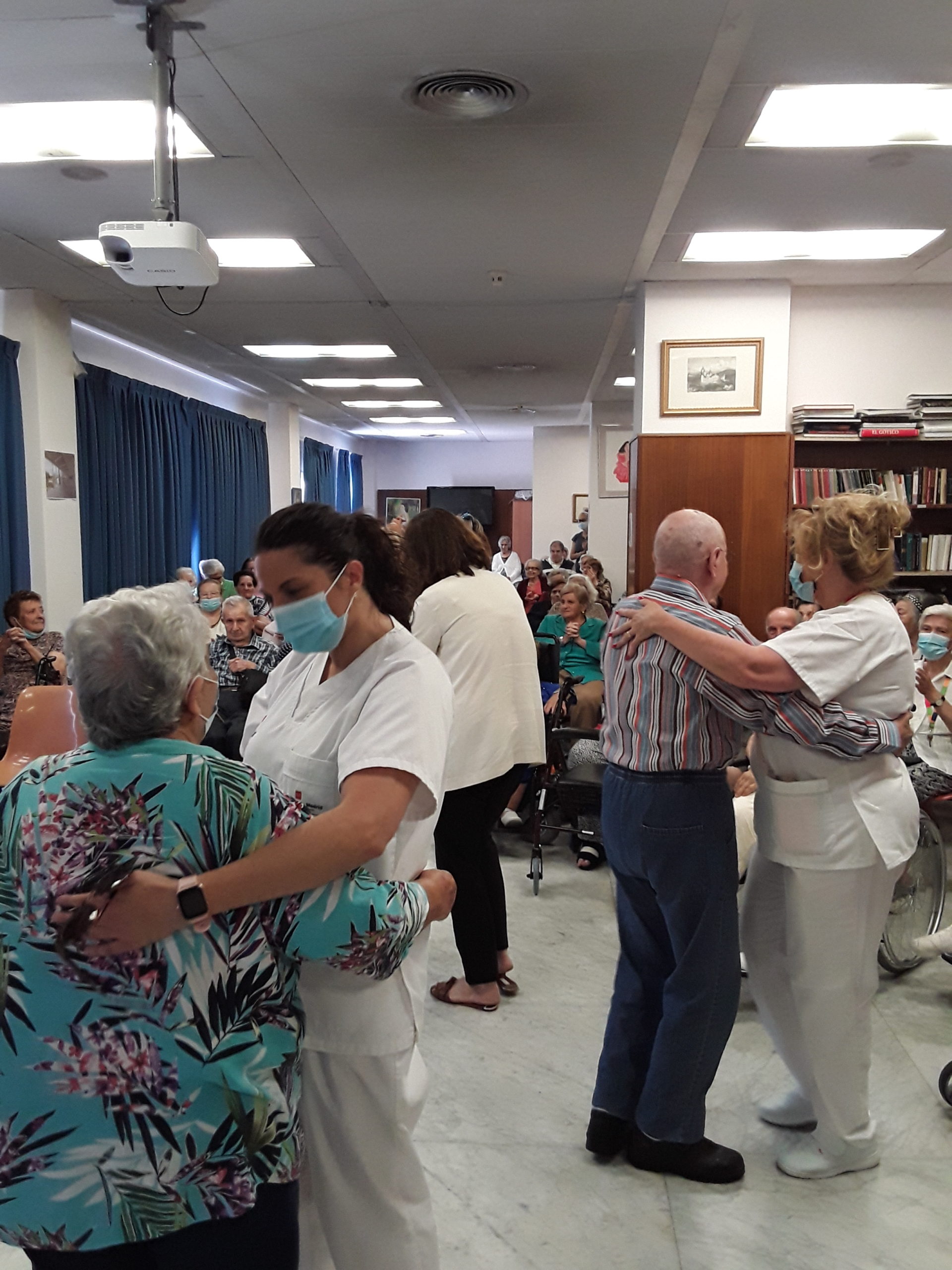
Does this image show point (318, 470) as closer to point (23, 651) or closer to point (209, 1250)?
point (23, 651)

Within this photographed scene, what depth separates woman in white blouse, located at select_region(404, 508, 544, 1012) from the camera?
278 centimetres

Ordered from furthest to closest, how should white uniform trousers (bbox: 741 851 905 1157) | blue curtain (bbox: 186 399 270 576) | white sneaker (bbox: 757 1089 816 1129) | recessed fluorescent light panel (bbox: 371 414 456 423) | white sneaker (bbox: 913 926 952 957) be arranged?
recessed fluorescent light panel (bbox: 371 414 456 423) < blue curtain (bbox: 186 399 270 576) < white sneaker (bbox: 913 926 952 957) < white sneaker (bbox: 757 1089 816 1129) < white uniform trousers (bbox: 741 851 905 1157)

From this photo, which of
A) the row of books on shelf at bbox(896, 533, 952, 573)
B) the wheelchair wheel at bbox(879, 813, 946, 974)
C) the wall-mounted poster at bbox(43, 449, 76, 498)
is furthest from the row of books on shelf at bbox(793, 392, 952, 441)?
the wall-mounted poster at bbox(43, 449, 76, 498)

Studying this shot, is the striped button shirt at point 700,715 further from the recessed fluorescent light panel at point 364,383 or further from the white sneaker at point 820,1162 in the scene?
the recessed fluorescent light panel at point 364,383

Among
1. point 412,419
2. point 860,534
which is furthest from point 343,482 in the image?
point 860,534

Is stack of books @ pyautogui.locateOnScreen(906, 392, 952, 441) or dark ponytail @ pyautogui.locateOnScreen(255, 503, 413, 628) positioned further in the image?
stack of books @ pyautogui.locateOnScreen(906, 392, 952, 441)

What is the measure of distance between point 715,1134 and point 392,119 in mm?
3154

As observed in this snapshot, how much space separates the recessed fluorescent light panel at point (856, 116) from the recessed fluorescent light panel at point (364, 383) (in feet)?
19.0

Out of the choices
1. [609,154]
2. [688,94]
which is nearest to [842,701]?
[688,94]

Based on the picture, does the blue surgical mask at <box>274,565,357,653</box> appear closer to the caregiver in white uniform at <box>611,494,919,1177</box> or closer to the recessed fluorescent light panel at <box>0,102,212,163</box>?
the caregiver in white uniform at <box>611,494,919,1177</box>

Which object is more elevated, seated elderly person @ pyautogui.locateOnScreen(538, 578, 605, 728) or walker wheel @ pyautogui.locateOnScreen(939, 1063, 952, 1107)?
seated elderly person @ pyautogui.locateOnScreen(538, 578, 605, 728)

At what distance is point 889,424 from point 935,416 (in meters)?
0.25

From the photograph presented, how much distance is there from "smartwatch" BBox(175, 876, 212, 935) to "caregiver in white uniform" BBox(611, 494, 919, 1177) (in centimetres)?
121

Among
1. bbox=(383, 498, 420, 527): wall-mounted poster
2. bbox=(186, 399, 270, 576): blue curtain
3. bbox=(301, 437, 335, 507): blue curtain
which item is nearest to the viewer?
bbox=(186, 399, 270, 576): blue curtain
